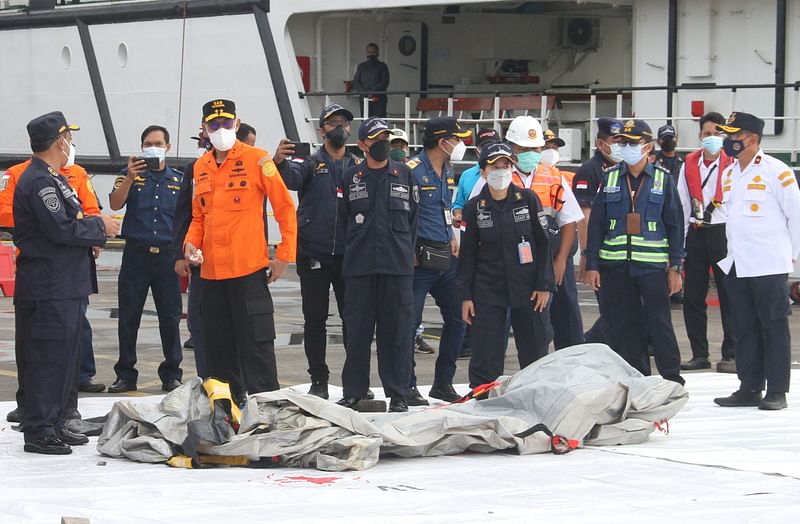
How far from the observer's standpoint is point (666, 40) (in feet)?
54.5

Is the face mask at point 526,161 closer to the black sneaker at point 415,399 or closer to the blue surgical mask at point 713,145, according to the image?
the black sneaker at point 415,399

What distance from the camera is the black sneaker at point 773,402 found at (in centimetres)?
823

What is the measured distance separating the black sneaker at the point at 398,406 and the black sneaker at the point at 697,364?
9.47ft

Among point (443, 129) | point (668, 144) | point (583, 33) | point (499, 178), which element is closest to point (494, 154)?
point (499, 178)

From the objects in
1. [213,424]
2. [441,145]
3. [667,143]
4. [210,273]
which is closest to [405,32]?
[667,143]

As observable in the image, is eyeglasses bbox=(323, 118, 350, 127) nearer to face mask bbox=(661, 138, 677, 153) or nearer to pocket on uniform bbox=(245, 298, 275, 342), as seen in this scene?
pocket on uniform bbox=(245, 298, 275, 342)

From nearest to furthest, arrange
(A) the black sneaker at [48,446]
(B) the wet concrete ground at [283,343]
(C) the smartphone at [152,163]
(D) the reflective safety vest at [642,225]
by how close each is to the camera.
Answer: (A) the black sneaker at [48,446]
(D) the reflective safety vest at [642,225]
(C) the smartphone at [152,163]
(B) the wet concrete ground at [283,343]

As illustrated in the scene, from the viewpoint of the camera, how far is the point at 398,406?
321 inches

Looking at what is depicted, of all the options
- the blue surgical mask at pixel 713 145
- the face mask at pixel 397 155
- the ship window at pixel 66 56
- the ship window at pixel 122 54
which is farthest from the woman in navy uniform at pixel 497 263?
the ship window at pixel 66 56

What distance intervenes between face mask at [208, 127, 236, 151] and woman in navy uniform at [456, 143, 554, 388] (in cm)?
152

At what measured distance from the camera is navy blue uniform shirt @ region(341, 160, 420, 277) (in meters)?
8.09

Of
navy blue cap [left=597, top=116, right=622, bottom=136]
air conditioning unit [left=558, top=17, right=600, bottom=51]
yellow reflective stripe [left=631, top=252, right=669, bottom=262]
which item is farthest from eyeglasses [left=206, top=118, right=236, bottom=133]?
air conditioning unit [left=558, top=17, right=600, bottom=51]

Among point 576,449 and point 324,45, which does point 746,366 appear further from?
point 324,45

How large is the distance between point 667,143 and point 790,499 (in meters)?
6.97
